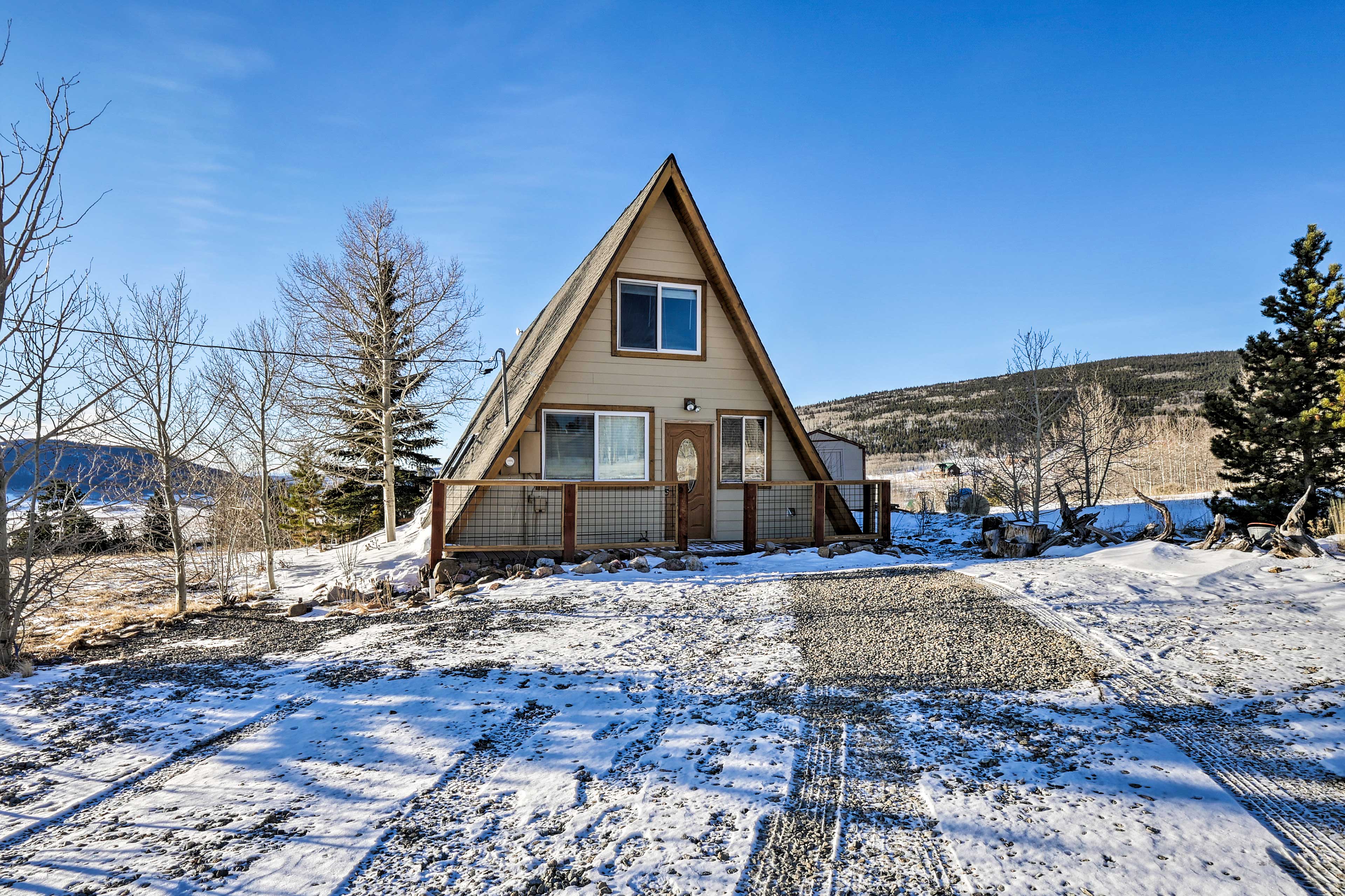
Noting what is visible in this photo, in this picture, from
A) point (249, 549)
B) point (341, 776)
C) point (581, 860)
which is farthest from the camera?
point (249, 549)

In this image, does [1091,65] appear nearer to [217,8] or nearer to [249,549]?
[217,8]

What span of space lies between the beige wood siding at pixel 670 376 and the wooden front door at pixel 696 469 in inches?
5.2

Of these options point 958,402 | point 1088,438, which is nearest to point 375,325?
point 1088,438

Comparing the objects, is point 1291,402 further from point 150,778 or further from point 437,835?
point 150,778

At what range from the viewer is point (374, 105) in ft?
34.1

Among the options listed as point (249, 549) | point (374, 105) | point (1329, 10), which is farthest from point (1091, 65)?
point (249, 549)

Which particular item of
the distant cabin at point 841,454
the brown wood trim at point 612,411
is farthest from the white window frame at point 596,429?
the distant cabin at point 841,454

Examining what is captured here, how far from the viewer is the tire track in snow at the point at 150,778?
8.87 ft

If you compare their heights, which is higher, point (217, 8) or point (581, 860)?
point (217, 8)

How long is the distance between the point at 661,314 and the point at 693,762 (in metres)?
9.05

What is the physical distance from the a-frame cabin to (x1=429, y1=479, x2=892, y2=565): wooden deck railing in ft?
0.19

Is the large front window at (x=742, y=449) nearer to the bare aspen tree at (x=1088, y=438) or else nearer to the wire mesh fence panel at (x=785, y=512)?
the wire mesh fence panel at (x=785, y=512)

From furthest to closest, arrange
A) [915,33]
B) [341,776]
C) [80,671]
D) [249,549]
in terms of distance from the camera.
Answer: [249,549] < [915,33] < [80,671] < [341,776]

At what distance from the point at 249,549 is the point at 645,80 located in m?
11.5
